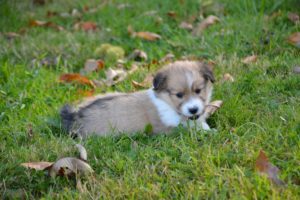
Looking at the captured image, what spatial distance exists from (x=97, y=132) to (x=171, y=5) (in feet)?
13.1

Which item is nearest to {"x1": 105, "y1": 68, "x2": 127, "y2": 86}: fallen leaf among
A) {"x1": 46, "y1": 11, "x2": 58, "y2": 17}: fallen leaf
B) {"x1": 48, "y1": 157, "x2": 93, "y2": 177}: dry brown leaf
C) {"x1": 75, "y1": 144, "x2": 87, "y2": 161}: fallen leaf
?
{"x1": 75, "y1": 144, "x2": 87, "y2": 161}: fallen leaf

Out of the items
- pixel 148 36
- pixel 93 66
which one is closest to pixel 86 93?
pixel 93 66

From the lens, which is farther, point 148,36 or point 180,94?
point 148,36

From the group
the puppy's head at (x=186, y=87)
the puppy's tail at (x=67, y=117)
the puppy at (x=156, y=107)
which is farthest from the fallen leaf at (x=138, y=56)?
the puppy's tail at (x=67, y=117)

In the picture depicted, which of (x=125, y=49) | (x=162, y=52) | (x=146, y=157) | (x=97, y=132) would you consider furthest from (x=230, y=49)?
(x=146, y=157)

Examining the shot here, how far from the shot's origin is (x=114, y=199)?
3.50 metres

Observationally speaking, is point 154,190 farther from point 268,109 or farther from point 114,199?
point 268,109

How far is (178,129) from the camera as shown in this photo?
4555mm

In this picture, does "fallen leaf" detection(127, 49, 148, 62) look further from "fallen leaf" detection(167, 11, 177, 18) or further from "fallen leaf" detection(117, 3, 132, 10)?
"fallen leaf" detection(117, 3, 132, 10)

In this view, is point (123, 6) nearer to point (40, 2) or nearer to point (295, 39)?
point (40, 2)

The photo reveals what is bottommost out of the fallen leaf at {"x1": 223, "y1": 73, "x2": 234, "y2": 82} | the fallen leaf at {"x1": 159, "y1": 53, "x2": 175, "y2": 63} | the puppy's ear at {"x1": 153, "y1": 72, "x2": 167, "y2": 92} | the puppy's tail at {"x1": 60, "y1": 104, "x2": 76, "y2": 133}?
the fallen leaf at {"x1": 159, "y1": 53, "x2": 175, "y2": 63}

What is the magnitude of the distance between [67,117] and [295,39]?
9.01 ft

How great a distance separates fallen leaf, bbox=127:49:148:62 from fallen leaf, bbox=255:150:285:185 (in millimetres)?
3323

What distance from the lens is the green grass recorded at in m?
3.56
